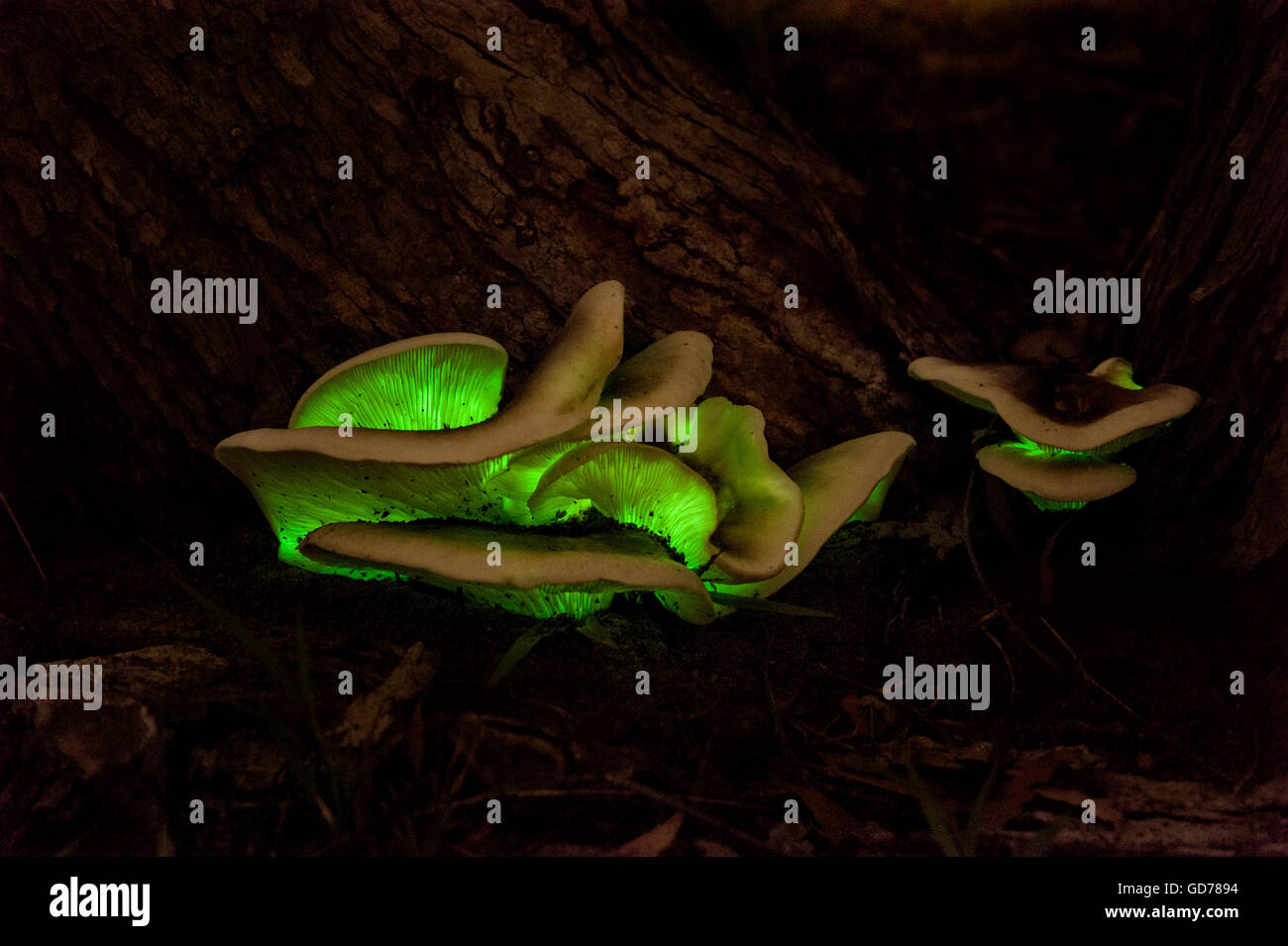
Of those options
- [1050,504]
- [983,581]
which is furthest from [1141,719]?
[1050,504]

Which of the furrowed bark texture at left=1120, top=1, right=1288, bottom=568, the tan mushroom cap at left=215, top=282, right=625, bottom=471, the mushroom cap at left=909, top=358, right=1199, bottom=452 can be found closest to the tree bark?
the furrowed bark texture at left=1120, top=1, right=1288, bottom=568

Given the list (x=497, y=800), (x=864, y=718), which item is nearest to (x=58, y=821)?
→ (x=497, y=800)

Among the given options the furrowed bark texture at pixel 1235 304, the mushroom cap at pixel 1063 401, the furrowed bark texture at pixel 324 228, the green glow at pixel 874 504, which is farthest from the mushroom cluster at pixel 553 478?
the furrowed bark texture at pixel 1235 304

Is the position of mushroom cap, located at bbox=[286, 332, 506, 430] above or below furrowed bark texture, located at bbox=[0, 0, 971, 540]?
below

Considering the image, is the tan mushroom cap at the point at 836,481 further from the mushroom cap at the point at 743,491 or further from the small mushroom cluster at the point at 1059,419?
the small mushroom cluster at the point at 1059,419

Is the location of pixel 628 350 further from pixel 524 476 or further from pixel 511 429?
pixel 511 429

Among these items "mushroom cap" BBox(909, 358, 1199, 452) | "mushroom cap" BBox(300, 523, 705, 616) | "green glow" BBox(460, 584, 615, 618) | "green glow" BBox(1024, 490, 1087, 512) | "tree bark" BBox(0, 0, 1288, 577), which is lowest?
"green glow" BBox(460, 584, 615, 618)

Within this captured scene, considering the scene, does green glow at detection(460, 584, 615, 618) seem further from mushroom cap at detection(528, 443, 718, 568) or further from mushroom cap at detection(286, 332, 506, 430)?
mushroom cap at detection(286, 332, 506, 430)

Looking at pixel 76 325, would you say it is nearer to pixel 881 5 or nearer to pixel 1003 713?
pixel 1003 713
